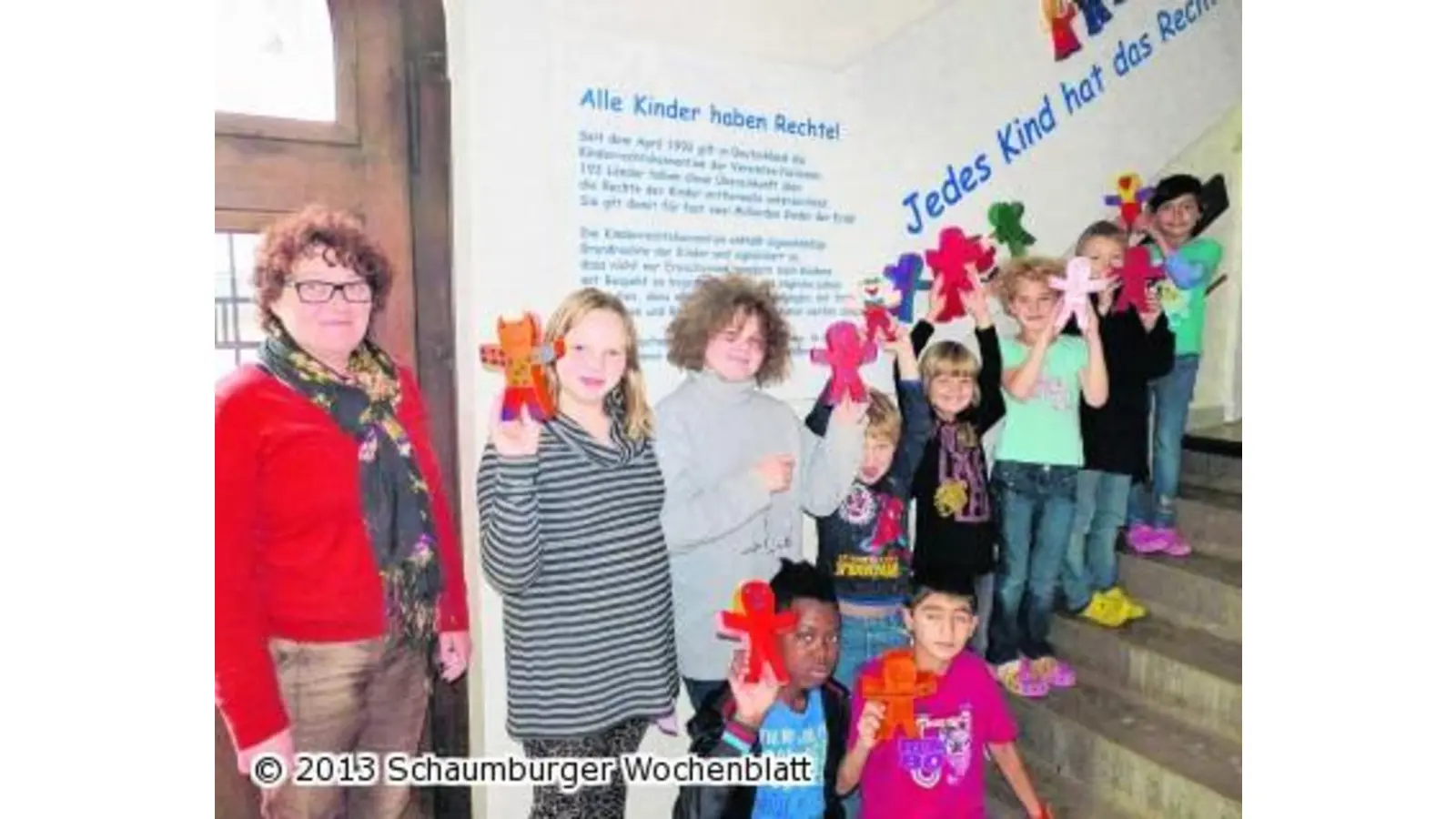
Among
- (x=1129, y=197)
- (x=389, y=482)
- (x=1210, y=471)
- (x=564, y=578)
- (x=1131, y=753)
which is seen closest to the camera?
(x=389, y=482)

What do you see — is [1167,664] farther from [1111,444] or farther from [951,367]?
[951,367]

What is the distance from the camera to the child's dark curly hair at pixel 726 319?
Answer: 8.17 feet

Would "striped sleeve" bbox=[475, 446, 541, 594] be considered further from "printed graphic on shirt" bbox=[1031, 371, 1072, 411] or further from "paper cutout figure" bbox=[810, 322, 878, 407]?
"printed graphic on shirt" bbox=[1031, 371, 1072, 411]

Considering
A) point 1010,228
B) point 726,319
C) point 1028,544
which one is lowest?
point 1028,544

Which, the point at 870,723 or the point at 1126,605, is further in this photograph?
the point at 1126,605

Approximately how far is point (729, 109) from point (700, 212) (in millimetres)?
258

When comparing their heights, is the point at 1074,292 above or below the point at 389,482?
above

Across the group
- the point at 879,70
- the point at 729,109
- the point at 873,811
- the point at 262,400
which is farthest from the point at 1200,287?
the point at 262,400

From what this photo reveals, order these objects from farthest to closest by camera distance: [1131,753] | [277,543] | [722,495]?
[1131,753], [722,495], [277,543]

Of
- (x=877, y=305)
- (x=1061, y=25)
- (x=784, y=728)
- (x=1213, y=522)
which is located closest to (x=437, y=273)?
(x=877, y=305)

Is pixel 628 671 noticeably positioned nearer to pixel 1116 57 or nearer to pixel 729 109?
pixel 729 109

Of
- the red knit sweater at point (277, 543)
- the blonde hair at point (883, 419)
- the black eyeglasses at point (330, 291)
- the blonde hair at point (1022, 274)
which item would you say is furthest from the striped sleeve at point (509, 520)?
the blonde hair at point (1022, 274)

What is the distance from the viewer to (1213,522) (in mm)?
3277

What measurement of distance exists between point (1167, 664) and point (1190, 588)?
0.30 m
